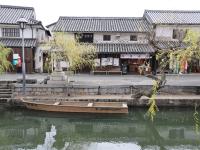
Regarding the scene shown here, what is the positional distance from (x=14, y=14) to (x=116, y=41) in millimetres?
13426

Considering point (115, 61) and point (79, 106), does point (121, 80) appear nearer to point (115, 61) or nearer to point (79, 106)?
point (115, 61)

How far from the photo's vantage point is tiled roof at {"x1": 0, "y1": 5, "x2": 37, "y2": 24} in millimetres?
38219

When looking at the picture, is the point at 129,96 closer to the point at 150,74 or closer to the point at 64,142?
the point at 64,142

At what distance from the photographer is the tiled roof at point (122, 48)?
3738cm

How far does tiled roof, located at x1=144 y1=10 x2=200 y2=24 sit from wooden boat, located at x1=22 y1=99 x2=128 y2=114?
19112 millimetres

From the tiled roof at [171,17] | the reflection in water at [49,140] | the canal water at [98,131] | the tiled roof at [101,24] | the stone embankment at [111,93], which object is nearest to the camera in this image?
the reflection in water at [49,140]

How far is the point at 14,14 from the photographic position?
4034 cm

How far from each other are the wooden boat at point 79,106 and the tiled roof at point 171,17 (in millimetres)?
19112

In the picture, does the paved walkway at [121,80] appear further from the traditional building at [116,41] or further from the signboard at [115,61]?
the signboard at [115,61]

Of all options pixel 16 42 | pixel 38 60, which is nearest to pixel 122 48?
pixel 38 60

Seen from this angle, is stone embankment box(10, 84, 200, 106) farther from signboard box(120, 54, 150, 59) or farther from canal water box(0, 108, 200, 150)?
signboard box(120, 54, 150, 59)

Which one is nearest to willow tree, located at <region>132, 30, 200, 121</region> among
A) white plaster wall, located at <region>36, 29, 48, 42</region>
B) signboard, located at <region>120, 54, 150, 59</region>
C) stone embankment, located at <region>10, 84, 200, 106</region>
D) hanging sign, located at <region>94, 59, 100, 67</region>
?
stone embankment, located at <region>10, 84, 200, 106</region>

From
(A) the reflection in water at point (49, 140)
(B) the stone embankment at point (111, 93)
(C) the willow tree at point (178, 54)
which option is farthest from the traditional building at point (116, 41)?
(A) the reflection in water at point (49, 140)

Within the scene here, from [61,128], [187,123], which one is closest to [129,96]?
[187,123]
